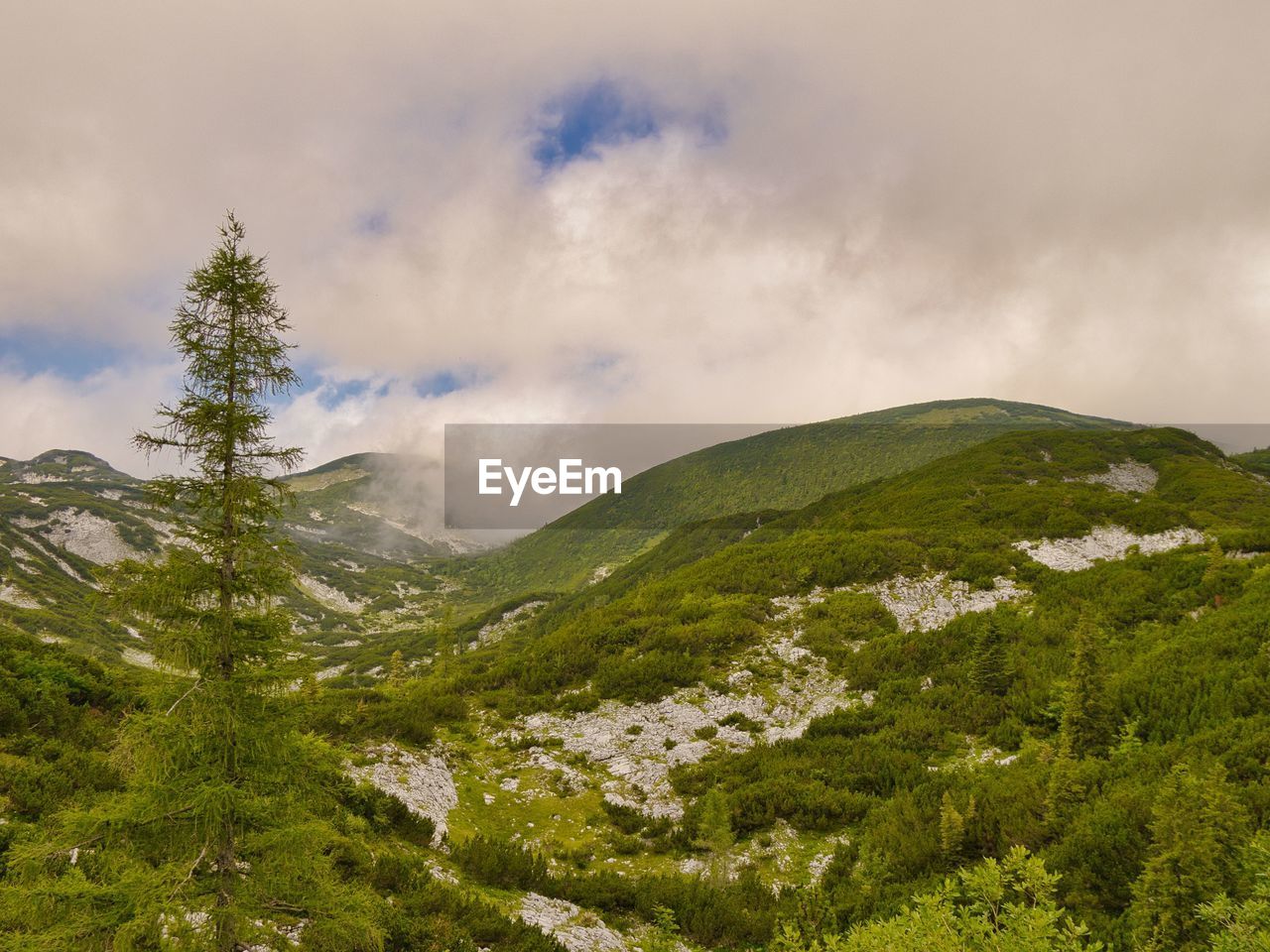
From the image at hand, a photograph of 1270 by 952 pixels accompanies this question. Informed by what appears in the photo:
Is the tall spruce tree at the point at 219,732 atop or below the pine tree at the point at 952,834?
atop

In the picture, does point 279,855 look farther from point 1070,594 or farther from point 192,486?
point 1070,594

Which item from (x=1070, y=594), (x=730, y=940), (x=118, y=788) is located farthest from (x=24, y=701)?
(x=1070, y=594)

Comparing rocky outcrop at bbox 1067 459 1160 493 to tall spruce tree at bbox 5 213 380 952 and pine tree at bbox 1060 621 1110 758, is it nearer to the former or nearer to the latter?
pine tree at bbox 1060 621 1110 758

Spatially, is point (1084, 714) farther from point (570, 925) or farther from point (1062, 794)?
point (570, 925)

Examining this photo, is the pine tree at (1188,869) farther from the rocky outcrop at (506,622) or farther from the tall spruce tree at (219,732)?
the rocky outcrop at (506,622)

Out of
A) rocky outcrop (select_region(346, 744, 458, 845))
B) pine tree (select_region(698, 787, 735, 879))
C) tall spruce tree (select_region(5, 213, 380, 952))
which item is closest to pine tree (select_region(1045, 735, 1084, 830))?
pine tree (select_region(698, 787, 735, 879))

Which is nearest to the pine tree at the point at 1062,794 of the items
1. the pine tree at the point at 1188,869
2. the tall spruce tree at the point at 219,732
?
the pine tree at the point at 1188,869
